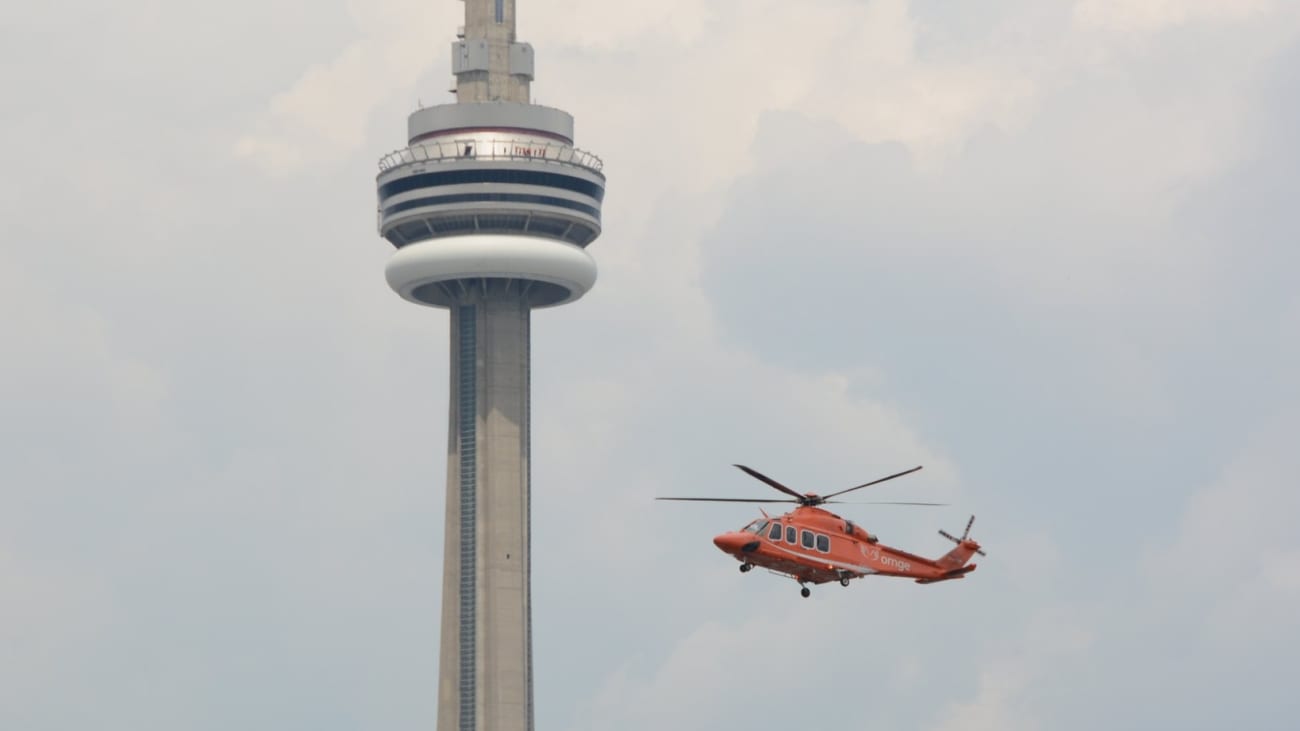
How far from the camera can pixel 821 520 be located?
19412 cm

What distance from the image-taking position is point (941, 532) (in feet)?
649

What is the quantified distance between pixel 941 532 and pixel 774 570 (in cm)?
1161

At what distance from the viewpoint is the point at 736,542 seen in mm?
187750

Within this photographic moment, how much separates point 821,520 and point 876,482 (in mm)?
4418

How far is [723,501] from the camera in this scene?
189500 mm

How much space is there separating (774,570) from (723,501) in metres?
5.26

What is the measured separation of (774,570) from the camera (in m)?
192

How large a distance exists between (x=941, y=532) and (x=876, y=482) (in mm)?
7969

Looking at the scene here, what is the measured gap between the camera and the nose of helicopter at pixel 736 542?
187625 millimetres

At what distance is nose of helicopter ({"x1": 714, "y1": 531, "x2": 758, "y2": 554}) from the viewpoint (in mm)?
187625

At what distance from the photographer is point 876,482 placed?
19162 cm

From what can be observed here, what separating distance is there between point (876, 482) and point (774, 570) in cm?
741
